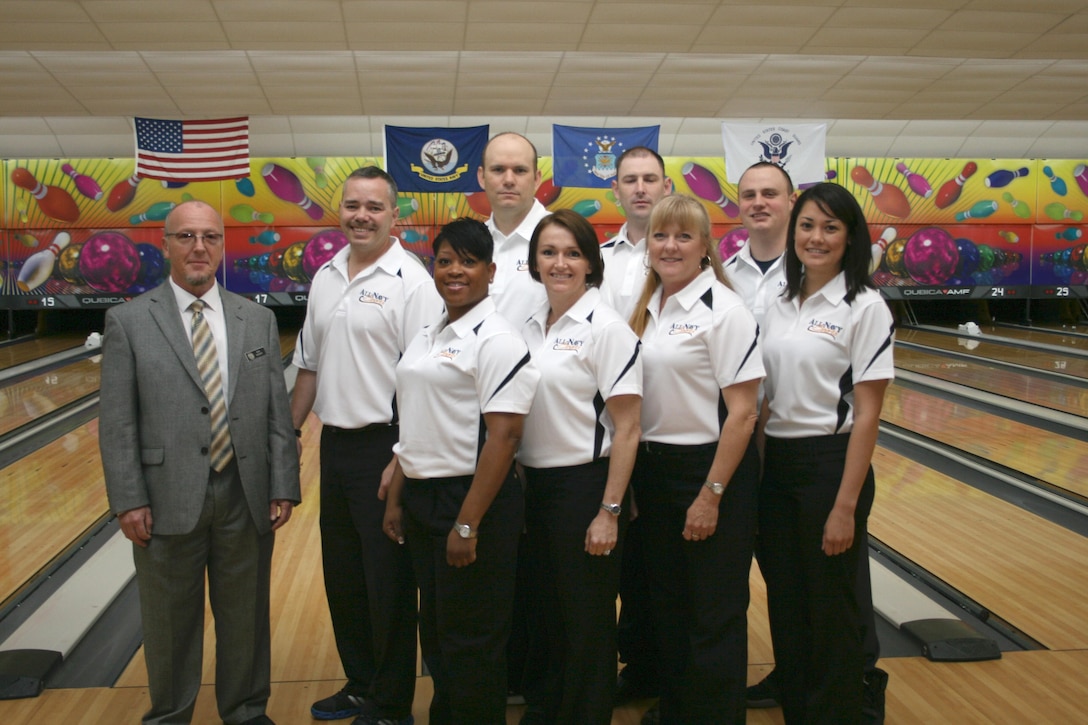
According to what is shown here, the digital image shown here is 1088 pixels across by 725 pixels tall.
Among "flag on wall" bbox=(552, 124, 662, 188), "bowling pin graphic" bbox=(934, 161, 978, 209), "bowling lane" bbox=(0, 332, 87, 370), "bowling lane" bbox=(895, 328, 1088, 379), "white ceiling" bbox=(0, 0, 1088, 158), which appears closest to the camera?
"white ceiling" bbox=(0, 0, 1088, 158)

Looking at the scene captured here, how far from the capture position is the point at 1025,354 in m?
9.99

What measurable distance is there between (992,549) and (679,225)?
2733mm

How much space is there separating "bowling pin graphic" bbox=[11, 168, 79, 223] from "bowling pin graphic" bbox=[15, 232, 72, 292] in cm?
25

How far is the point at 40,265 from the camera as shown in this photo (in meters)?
11.7

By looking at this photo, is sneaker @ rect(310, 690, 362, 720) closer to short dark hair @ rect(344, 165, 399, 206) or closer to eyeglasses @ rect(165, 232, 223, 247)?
eyeglasses @ rect(165, 232, 223, 247)

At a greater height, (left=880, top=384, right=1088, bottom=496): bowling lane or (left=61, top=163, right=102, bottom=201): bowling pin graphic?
(left=61, top=163, right=102, bottom=201): bowling pin graphic

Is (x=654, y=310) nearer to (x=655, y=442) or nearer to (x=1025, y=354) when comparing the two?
(x=655, y=442)

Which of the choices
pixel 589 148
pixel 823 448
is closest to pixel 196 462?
pixel 823 448

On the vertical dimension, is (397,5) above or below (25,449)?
above

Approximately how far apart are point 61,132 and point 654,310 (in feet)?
37.7

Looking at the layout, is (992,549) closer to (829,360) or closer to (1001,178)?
(829,360)

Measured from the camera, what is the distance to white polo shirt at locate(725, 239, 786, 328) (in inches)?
107

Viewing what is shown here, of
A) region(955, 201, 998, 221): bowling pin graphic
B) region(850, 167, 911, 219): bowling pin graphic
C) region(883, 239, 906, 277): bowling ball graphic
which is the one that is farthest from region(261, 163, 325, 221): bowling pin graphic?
region(955, 201, 998, 221): bowling pin graphic

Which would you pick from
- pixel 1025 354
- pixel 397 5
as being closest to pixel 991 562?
pixel 397 5
